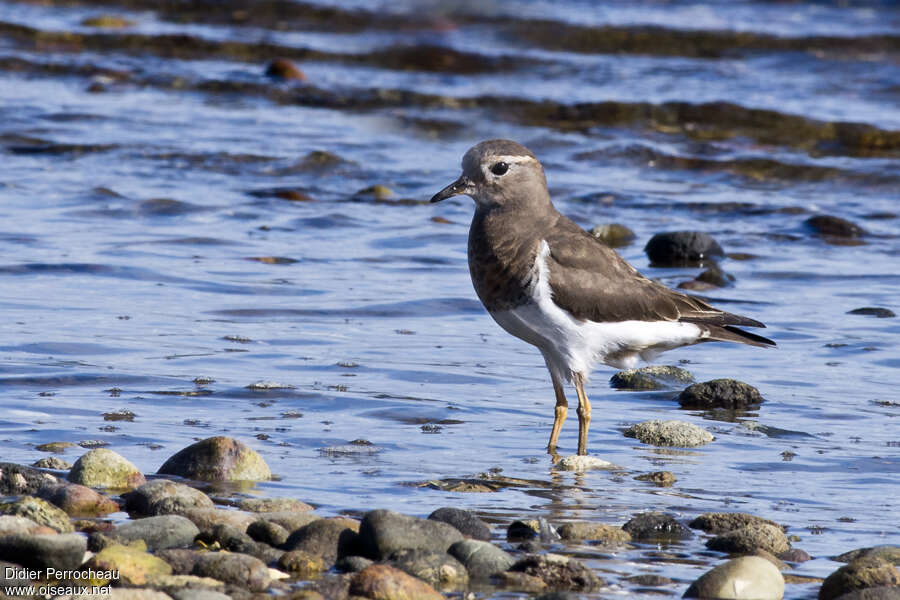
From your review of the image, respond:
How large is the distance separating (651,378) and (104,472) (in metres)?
3.64

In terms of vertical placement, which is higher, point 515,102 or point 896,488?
point 515,102

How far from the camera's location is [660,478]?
616 cm

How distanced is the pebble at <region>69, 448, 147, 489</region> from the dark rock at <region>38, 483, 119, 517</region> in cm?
26

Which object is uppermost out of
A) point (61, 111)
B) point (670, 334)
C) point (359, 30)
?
point (359, 30)

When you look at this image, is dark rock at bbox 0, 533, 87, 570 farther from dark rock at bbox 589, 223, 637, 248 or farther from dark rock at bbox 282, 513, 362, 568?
dark rock at bbox 589, 223, 637, 248

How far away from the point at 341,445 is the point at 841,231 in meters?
7.25

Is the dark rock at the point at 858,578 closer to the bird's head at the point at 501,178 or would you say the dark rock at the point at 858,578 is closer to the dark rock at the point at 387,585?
the dark rock at the point at 387,585

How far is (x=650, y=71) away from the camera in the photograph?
71.7 ft

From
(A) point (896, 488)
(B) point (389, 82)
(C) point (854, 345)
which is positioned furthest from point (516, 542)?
(B) point (389, 82)

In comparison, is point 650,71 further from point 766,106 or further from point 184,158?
point 184,158

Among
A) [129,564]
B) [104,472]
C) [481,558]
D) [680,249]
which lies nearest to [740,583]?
[481,558]

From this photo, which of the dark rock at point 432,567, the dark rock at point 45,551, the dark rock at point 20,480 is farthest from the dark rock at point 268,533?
the dark rock at point 20,480

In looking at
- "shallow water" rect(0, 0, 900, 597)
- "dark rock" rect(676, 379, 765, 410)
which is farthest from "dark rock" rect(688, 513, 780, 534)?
"dark rock" rect(676, 379, 765, 410)

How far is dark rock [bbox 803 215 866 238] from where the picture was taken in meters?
12.3
